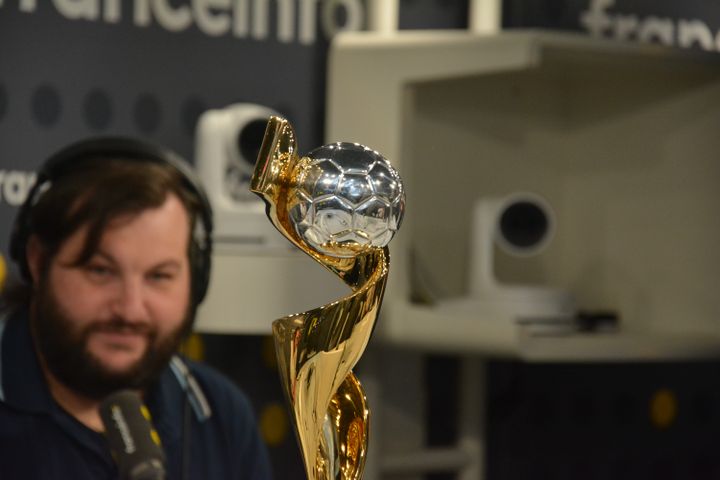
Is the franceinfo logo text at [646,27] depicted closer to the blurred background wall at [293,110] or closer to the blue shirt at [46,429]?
the blurred background wall at [293,110]

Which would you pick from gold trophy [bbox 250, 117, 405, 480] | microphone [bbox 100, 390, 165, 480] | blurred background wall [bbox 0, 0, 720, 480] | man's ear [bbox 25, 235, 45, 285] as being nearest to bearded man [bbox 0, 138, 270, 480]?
man's ear [bbox 25, 235, 45, 285]

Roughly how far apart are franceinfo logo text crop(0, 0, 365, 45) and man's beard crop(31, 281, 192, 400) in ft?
1.13

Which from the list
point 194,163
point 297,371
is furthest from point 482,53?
point 297,371

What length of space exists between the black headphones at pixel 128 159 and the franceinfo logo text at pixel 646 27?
29.0 inches

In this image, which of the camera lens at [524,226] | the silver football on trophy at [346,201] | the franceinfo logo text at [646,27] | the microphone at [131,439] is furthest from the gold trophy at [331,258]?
the franceinfo logo text at [646,27]

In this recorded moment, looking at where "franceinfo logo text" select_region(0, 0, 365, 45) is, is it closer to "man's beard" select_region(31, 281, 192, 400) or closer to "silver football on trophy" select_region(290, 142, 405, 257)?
"man's beard" select_region(31, 281, 192, 400)

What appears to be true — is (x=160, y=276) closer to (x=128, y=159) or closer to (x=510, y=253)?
(x=128, y=159)

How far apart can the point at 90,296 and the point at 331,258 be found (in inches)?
30.3

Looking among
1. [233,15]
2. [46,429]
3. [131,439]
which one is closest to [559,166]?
[233,15]

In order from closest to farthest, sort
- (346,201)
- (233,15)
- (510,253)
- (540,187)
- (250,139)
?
(346,201) → (250,139) → (233,15) → (510,253) → (540,187)

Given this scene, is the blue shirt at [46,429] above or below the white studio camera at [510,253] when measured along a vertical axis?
below

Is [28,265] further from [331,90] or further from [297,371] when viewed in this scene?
[297,371]

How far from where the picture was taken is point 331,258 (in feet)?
1.61

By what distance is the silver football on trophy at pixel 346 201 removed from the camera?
46 cm
